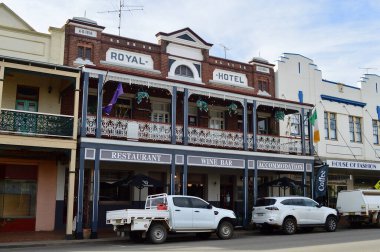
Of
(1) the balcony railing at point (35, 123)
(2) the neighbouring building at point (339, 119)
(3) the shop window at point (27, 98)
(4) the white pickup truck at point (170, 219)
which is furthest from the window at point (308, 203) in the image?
(3) the shop window at point (27, 98)

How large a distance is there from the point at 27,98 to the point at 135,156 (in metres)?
5.51

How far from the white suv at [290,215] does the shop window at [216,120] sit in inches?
229

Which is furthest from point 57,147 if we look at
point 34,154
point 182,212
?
point 182,212

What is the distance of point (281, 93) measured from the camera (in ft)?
88.9

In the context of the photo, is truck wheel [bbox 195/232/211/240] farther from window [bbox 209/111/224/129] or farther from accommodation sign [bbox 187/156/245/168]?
window [bbox 209/111/224/129]

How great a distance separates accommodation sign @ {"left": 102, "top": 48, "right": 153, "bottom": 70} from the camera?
21859 millimetres

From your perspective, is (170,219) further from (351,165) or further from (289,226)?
(351,165)

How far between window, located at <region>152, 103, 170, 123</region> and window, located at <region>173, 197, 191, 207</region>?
6855 mm

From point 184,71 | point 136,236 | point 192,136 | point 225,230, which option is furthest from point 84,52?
point 225,230

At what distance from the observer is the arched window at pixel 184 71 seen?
23797 mm

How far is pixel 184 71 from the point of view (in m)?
24.0

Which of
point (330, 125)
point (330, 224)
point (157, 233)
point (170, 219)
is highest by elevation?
point (330, 125)

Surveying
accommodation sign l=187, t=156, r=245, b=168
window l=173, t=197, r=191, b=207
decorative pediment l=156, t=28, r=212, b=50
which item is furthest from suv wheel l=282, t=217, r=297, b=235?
decorative pediment l=156, t=28, r=212, b=50

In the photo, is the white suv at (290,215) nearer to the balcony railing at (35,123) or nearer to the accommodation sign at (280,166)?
the accommodation sign at (280,166)
